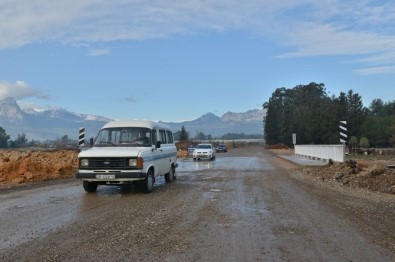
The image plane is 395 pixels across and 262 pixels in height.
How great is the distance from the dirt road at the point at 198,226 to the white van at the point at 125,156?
54 cm

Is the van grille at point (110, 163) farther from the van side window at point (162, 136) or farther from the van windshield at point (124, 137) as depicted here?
the van side window at point (162, 136)

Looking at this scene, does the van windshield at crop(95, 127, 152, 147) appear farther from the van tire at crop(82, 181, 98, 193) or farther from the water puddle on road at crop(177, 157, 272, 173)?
the water puddle on road at crop(177, 157, 272, 173)

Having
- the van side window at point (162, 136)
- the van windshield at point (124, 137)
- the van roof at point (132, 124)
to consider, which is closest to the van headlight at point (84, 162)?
the van windshield at point (124, 137)

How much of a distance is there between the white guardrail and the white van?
13817mm

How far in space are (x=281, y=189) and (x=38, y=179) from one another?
10926mm

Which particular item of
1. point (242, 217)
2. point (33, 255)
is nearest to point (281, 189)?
point (242, 217)

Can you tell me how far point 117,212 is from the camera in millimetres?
10727

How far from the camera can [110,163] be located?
1409 centimetres

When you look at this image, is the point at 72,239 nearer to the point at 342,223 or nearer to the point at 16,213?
the point at 16,213

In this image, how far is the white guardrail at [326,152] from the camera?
90.1 ft

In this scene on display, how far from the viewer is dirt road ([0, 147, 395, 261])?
22.8 ft

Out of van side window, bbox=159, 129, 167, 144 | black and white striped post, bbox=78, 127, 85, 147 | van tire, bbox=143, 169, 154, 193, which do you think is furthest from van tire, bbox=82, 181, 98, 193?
black and white striped post, bbox=78, 127, 85, 147

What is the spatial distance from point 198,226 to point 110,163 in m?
5.76

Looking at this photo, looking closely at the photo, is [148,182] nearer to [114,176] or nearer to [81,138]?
[114,176]
